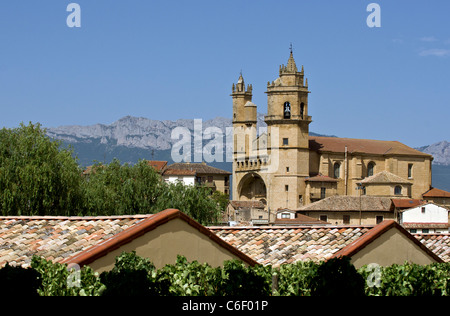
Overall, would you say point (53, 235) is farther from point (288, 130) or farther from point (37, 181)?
point (288, 130)

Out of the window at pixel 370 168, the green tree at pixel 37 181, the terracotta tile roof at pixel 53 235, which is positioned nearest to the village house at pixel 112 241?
the terracotta tile roof at pixel 53 235

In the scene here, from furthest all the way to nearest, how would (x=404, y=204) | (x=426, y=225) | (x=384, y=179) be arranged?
(x=384, y=179)
(x=404, y=204)
(x=426, y=225)

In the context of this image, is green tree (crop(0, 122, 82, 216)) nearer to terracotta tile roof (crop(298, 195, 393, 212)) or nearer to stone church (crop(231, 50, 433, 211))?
terracotta tile roof (crop(298, 195, 393, 212))

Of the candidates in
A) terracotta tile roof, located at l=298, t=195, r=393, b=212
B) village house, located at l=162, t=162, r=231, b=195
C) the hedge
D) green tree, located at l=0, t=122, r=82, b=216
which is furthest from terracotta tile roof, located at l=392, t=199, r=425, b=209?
the hedge

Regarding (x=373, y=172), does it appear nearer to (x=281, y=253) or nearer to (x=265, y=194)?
(x=265, y=194)

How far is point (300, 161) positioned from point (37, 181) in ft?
224

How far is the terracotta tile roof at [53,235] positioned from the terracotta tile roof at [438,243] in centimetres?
980

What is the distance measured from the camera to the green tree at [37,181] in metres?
36.8

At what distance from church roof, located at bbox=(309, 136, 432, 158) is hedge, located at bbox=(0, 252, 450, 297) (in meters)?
95.4

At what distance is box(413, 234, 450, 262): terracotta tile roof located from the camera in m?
21.8

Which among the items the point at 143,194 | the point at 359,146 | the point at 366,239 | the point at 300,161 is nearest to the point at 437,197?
the point at 359,146

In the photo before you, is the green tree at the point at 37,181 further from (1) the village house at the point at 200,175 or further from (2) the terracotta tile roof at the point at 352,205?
(1) the village house at the point at 200,175

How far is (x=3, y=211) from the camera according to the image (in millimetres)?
36000

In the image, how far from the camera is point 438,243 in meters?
22.6
